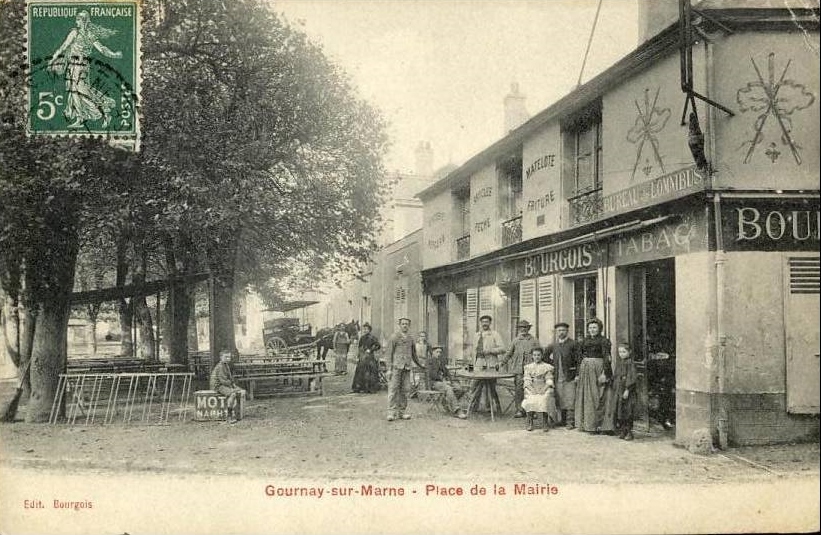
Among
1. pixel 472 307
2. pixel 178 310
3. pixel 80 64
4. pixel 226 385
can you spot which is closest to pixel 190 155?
pixel 80 64

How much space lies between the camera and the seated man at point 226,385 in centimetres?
812

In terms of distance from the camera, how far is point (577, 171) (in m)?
8.89

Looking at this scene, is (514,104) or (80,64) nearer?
(80,64)

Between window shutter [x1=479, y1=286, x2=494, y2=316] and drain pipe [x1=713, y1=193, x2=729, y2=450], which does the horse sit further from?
drain pipe [x1=713, y1=193, x2=729, y2=450]

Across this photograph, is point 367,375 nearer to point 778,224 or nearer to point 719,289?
point 719,289

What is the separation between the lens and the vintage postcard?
536cm

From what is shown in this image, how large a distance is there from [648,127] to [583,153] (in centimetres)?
189

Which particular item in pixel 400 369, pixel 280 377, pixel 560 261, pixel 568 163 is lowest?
pixel 280 377

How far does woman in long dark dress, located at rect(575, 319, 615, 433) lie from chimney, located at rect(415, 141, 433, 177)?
11.1 ft

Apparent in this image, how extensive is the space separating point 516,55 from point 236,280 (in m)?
7.38

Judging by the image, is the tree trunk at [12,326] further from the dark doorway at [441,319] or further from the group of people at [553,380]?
the dark doorway at [441,319]

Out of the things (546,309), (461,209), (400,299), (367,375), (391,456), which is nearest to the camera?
(391,456)

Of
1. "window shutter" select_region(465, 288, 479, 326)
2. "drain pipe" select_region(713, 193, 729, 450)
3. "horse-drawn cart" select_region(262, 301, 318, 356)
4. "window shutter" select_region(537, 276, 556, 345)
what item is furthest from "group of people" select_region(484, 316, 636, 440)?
"horse-drawn cart" select_region(262, 301, 318, 356)

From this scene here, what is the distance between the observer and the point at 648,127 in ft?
22.6
